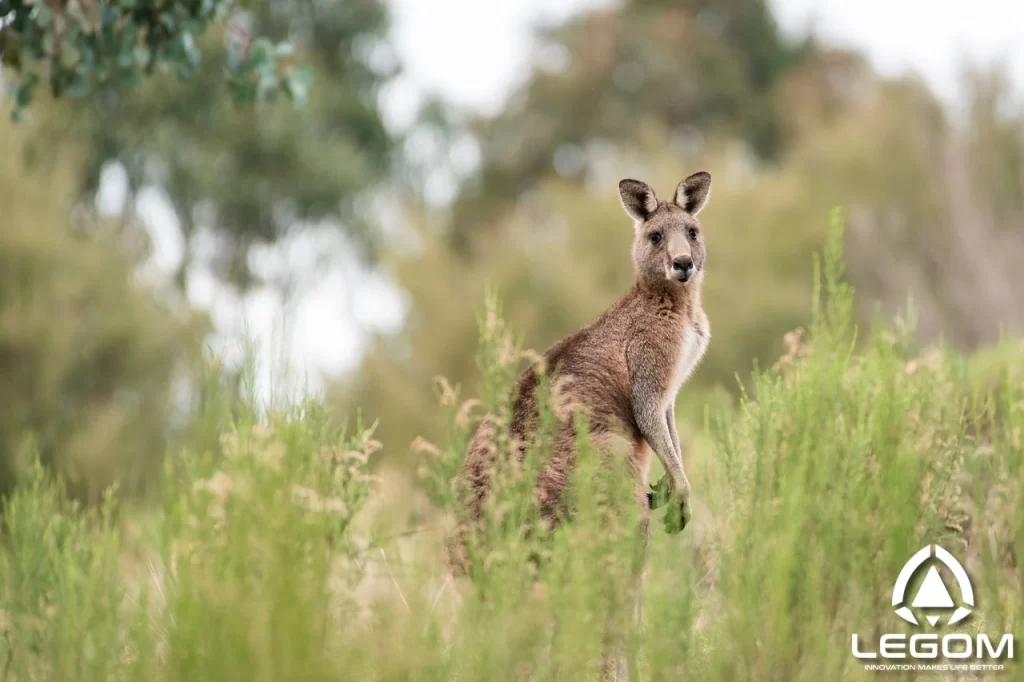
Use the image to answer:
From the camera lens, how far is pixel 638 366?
616cm

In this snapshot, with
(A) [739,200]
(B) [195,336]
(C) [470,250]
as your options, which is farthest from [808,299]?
(B) [195,336]

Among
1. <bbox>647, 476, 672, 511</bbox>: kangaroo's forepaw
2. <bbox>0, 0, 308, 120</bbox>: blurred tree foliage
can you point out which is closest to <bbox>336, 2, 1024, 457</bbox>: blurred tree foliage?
<bbox>0, 0, 308, 120</bbox>: blurred tree foliage

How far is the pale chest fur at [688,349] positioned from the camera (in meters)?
6.31

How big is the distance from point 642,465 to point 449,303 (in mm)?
19504

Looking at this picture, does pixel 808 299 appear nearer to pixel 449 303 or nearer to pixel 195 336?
pixel 449 303

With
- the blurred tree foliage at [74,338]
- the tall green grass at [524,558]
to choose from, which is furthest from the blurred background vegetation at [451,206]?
the tall green grass at [524,558]

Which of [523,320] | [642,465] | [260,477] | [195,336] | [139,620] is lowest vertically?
Result: [139,620]

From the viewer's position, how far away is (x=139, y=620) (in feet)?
13.8

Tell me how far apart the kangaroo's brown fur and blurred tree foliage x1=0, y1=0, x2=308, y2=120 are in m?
2.31

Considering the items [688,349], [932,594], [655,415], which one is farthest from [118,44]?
[932,594]

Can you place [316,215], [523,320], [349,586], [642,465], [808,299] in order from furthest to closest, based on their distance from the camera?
[316,215]
[808,299]
[523,320]
[642,465]
[349,586]

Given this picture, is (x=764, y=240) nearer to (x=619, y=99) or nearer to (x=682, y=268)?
(x=619, y=99)

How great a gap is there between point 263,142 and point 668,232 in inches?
970

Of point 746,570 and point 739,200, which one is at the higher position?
point 739,200
